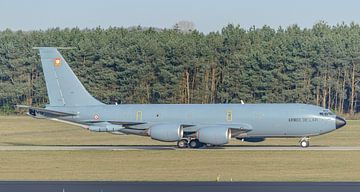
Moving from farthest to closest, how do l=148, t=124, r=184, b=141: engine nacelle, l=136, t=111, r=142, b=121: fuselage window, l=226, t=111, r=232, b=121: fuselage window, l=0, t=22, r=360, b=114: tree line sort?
1. l=0, t=22, r=360, b=114: tree line
2. l=136, t=111, r=142, b=121: fuselage window
3. l=226, t=111, r=232, b=121: fuselage window
4. l=148, t=124, r=184, b=141: engine nacelle

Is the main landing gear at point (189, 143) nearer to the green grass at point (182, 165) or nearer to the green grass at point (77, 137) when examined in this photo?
the green grass at point (182, 165)

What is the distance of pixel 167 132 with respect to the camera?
55.4m

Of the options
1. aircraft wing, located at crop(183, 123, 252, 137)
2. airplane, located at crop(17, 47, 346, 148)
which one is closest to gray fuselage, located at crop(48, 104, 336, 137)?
airplane, located at crop(17, 47, 346, 148)

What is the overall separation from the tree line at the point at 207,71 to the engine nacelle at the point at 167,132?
5477 cm

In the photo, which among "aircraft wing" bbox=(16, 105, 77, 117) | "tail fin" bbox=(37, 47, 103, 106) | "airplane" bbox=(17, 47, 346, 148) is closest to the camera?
"airplane" bbox=(17, 47, 346, 148)

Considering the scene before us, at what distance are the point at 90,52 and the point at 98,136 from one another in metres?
45.2

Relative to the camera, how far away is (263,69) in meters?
114

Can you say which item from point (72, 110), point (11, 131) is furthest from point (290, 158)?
point (11, 131)

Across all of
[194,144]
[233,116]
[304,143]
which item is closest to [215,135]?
[233,116]
